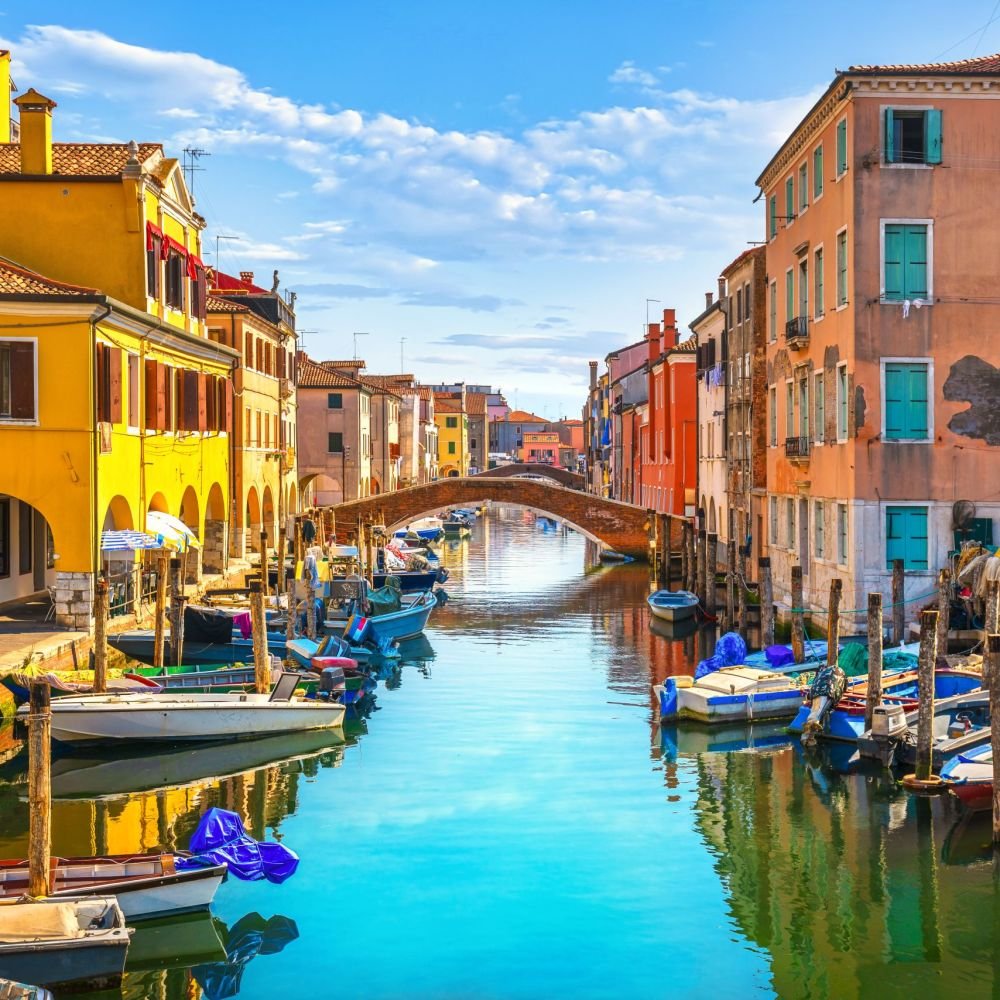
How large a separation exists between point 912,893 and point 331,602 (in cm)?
2156

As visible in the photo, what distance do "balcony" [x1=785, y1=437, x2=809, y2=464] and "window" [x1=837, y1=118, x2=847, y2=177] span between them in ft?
19.6

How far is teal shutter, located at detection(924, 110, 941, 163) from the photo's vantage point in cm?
2452

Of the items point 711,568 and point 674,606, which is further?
point 711,568

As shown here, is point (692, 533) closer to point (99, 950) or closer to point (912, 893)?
point (912, 893)

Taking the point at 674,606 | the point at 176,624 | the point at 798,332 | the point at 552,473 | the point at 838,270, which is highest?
the point at 838,270

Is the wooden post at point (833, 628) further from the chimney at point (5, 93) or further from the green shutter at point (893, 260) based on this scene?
the chimney at point (5, 93)

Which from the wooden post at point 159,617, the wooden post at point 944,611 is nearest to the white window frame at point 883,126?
the wooden post at point 944,611

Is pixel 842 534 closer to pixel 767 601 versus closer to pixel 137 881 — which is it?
pixel 767 601

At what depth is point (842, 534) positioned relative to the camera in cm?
2602

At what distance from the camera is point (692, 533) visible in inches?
1688

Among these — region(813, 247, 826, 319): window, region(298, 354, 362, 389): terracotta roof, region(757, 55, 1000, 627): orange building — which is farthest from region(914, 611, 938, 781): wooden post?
region(298, 354, 362, 389): terracotta roof

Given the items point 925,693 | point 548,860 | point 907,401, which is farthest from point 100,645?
point 907,401

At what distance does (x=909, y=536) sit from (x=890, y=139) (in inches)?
299

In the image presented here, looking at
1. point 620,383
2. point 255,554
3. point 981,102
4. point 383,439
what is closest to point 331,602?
point 255,554
